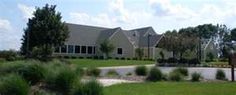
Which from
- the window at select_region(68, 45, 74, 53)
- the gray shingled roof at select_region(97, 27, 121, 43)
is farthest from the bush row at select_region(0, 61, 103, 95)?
the gray shingled roof at select_region(97, 27, 121, 43)

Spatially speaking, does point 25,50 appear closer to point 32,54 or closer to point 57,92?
point 32,54

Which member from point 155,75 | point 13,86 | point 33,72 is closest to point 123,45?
point 155,75

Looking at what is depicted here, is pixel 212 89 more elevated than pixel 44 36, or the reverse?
pixel 44 36

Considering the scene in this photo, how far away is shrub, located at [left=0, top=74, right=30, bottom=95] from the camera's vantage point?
34.7ft

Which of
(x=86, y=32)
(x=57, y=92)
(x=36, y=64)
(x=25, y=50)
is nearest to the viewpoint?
(x=57, y=92)

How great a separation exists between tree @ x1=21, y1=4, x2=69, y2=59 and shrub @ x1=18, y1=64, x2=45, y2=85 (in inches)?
1298

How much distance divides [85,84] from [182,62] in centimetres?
4534

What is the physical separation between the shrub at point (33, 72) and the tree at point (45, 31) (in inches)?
1298

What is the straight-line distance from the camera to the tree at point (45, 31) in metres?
46.9

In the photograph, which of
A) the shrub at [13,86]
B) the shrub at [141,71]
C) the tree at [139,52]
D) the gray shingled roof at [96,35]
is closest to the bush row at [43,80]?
the shrub at [13,86]

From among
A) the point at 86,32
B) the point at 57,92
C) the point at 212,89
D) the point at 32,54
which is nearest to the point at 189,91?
the point at 212,89

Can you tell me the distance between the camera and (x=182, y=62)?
55.1 meters

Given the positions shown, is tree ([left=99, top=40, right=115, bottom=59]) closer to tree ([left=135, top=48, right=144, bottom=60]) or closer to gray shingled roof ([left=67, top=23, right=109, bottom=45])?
gray shingled roof ([left=67, top=23, right=109, bottom=45])

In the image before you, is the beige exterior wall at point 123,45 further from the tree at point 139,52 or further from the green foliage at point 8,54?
the green foliage at point 8,54
